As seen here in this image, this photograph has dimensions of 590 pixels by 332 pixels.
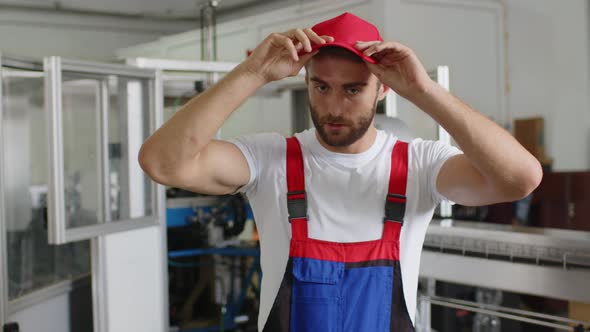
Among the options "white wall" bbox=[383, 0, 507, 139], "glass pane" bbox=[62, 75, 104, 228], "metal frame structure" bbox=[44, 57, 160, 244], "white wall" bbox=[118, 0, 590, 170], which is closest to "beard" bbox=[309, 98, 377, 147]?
"metal frame structure" bbox=[44, 57, 160, 244]

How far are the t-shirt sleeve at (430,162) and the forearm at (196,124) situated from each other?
0.44 m

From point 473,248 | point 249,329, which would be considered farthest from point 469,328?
point 249,329

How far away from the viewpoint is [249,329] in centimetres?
387

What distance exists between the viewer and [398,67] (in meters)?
1.19

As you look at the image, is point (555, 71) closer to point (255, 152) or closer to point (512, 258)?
point (512, 258)

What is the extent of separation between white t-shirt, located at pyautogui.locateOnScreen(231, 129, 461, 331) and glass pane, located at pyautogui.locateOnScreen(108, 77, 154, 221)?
1842 millimetres

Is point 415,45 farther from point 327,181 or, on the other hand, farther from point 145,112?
point 327,181

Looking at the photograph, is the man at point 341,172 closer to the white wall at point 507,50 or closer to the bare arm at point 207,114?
the bare arm at point 207,114

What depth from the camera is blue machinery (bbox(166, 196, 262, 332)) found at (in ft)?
12.1

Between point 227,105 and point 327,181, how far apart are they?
0.31m

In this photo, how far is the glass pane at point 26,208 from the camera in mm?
2939

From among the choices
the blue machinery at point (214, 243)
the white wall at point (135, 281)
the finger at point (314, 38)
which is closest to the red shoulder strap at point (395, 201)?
the finger at point (314, 38)

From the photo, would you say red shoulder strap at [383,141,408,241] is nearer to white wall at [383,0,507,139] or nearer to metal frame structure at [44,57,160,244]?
metal frame structure at [44,57,160,244]

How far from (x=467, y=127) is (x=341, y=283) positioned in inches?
17.2
